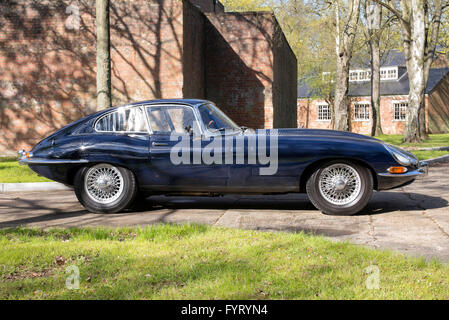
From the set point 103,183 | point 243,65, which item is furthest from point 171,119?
point 243,65

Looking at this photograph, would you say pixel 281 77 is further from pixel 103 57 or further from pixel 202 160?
pixel 202 160

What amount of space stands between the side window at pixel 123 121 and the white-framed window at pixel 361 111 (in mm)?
45387

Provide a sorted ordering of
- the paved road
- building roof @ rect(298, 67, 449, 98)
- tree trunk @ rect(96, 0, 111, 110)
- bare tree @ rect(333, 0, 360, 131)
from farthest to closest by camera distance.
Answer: building roof @ rect(298, 67, 449, 98), bare tree @ rect(333, 0, 360, 131), tree trunk @ rect(96, 0, 111, 110), the paved road

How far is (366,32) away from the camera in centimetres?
2797

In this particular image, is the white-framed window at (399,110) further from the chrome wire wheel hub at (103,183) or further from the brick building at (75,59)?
the chrome wire wheel hub at (103,183)

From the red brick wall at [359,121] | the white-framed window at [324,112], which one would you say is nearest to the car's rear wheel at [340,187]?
the red brick wall at [359,121]

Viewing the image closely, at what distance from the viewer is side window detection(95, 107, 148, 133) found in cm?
702

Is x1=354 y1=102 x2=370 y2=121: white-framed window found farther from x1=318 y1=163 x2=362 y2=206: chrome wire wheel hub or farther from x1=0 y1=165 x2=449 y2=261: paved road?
x1=318 y1=163 x2=362 y2=206: chrome wire wheel hub

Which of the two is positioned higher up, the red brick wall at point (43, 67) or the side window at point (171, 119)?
the red brick wall at point (43, 67)

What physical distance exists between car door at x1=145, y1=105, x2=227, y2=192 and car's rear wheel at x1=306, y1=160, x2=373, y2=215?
1.18 meters

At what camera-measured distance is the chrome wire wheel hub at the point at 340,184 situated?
6449 millimetres
